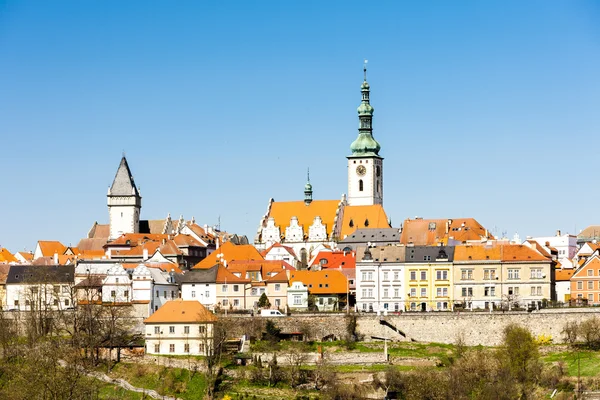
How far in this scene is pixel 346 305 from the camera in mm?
103688

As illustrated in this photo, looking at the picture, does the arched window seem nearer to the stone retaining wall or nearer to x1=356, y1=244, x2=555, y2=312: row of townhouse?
x1=356, y1=244, x2=555, y2=312: row of townhouse

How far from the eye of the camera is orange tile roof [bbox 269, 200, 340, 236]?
5576 inches

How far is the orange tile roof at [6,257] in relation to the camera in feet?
420

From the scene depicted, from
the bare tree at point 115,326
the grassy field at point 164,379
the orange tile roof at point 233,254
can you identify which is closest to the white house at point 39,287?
the bare tree at point 115,326

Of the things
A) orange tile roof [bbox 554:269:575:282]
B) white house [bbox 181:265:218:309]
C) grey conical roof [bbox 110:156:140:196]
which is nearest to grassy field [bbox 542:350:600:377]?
orange tile roof [bbox 554:269:575:282]

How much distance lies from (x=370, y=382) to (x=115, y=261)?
3567 cm

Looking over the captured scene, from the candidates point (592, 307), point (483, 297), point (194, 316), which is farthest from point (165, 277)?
point (592, 307)

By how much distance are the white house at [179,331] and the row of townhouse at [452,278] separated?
587 inches

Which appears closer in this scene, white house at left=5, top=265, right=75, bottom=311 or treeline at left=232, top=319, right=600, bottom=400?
treeline at left=232, top=319, right=600, bottom=400

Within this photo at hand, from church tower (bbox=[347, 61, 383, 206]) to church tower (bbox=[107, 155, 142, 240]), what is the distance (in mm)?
23892

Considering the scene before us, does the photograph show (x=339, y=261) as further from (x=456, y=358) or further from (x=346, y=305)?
(x=456, y=358)

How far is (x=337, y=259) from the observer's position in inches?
4500

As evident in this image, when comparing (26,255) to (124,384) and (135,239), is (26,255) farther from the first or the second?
(124,384)

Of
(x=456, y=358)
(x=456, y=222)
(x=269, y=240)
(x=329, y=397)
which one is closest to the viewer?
(x=329, y=397)
